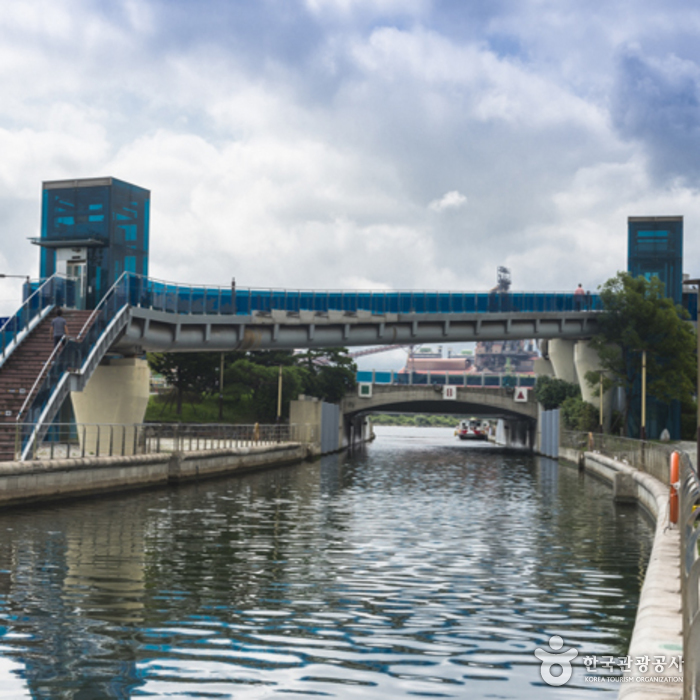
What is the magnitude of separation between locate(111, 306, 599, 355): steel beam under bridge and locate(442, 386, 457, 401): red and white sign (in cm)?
2069

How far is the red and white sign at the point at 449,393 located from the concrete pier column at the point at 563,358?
39.2 ft

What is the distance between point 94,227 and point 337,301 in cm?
1344

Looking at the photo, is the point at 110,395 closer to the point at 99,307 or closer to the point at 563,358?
the point at 99,307

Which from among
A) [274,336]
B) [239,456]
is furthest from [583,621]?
[274,336]

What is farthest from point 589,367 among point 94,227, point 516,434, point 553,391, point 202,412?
point 516,434

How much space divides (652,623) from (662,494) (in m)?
15.5

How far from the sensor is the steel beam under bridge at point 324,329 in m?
41.1

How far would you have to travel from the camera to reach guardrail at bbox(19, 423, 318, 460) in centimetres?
2612

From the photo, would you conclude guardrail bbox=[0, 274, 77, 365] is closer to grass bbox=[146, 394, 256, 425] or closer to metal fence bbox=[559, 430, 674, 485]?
metal fence bbox=[559, 430, 674, 485]

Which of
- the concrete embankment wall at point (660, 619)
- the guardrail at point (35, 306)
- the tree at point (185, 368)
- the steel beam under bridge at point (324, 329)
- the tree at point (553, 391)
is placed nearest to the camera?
the concrete embankment wall at point (660, 619)

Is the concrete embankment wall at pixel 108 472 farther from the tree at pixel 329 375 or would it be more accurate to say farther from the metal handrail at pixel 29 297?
the tree at pixel 329 375

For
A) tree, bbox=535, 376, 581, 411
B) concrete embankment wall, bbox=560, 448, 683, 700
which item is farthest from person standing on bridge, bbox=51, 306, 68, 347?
tree, bbox=535, 376, 581, 411

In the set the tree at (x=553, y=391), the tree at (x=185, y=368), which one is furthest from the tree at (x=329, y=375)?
the tree at (x=553, y=391)

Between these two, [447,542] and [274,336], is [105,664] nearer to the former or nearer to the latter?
[447,542]
